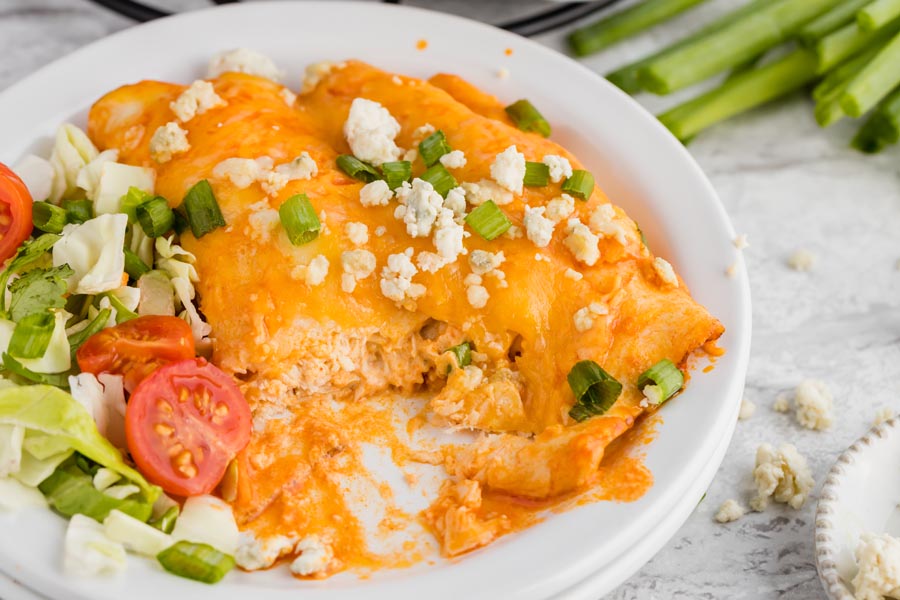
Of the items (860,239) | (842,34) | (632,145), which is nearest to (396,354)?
(632,145)

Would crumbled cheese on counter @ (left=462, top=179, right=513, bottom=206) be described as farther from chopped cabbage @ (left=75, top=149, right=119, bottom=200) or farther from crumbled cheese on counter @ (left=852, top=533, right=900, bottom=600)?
crumbled cheese on counter @ (left=852, top=533, right=900, bottom=600)

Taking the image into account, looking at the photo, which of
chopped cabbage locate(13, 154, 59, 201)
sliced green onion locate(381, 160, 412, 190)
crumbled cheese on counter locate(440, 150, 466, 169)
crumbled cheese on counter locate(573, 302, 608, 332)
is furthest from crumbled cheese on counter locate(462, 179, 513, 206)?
chopped cabbage locate(13, 154, 59, 201)

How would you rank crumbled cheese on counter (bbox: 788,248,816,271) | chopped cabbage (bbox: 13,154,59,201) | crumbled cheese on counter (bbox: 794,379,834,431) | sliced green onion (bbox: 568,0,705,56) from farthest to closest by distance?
sliced green onion (bbox: 568,0,705,56), crumbled cheese on counter (bbox: 788,248,816,271), crumbled cheese on counter (bbox: 794,379,834,431), chopped cabbage (bbox: 13,154,59,201)

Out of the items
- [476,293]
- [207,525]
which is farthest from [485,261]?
[207,525]

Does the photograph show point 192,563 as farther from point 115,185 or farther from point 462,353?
point 115,185

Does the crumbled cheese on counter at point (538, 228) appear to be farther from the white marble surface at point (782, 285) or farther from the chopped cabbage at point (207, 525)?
the chopped cabbage at point (207, 525)
